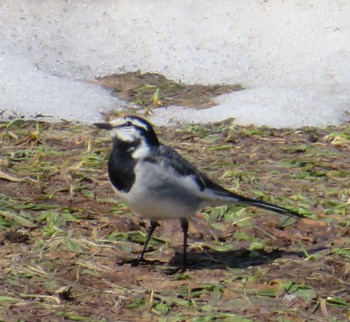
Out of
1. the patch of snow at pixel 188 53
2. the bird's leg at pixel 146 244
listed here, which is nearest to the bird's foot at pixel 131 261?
the bird's leg at pixel 146 244

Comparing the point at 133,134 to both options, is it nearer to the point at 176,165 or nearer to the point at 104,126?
the point at 104,126

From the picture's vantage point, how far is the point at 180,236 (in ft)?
20.9

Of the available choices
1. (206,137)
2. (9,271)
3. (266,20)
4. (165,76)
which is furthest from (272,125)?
(9,271)

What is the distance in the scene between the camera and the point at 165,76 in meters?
9.63

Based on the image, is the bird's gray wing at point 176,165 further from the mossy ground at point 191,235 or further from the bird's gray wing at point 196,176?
the mossy ground at point 191,235

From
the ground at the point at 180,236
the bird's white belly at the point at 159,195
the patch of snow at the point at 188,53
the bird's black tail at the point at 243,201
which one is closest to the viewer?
the ground at the point at 180,236

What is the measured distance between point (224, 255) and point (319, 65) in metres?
4.19

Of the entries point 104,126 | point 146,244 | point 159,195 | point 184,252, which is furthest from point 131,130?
point 184,252

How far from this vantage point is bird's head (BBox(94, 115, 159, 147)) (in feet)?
19.5

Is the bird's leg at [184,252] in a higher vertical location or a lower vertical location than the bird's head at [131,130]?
lower

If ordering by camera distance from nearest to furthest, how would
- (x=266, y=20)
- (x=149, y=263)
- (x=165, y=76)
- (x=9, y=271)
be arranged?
(x=9, y=271) → (x=149, y=263) → (x=165, y=76) → (x=266, y=20)

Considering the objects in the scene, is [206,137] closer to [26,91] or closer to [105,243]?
[26,91]

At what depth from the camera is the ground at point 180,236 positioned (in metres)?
5.29

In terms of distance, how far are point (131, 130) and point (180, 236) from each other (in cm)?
81
